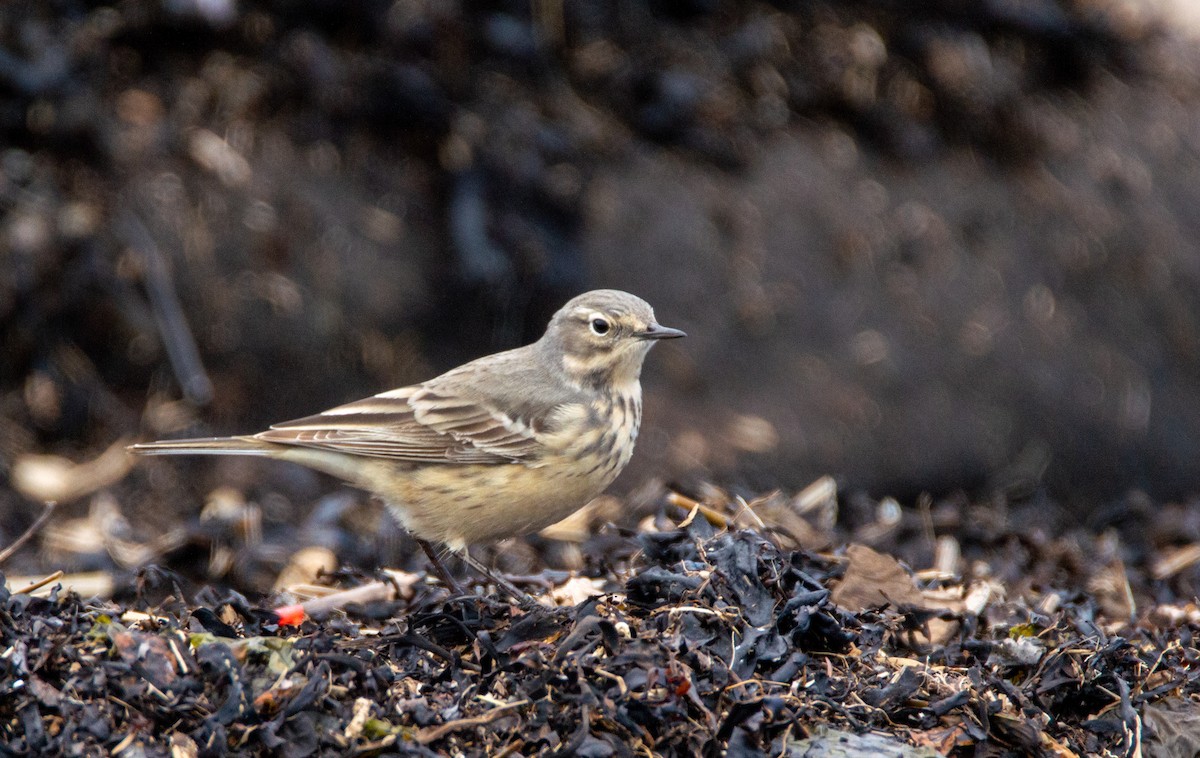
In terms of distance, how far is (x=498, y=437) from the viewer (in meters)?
5.73

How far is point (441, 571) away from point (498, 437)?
0.64 meters

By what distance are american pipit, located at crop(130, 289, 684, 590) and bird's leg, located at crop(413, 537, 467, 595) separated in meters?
0.02

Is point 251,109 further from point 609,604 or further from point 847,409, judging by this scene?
point 609,604

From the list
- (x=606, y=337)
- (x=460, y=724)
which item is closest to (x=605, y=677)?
(x=460, y=724)

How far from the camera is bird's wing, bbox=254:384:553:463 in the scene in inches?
223

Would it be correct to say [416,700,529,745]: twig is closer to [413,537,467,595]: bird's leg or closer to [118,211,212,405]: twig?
[413,537,467,595]: bird's leg

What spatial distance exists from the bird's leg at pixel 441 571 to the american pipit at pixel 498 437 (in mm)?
16

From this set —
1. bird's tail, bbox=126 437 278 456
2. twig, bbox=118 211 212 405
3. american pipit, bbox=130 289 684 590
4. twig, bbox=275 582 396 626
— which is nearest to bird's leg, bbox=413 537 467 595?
american pipit, bbox=130 289 684 590

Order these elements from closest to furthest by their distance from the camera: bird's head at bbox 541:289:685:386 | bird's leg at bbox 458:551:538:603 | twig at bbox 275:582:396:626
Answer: twig at bbox 275:582:396:626 → bird's leg at bbox 458:551:538:603 → bird's head at bbox 541:289:685:386

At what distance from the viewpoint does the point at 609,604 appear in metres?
4.52

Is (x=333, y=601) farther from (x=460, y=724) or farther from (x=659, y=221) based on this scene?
(x=659, y=221)

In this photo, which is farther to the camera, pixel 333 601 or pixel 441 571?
pixel 441 571

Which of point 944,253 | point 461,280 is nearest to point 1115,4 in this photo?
point 944,253

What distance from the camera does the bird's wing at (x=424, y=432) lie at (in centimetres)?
567
